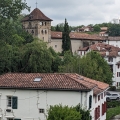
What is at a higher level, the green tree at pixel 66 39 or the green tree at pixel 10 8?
the green tree at pixel 10 8

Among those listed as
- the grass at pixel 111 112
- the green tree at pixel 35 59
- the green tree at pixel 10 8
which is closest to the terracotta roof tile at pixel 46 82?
the green tree at pixel 10 8

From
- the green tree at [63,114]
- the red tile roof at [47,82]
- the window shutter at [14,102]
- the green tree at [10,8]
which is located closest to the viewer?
the green tree at [63,114]

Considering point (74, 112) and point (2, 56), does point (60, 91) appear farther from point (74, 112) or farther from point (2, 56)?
point (2, 56)

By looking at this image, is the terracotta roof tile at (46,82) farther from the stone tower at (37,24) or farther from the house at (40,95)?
the stone tower at (37,24)

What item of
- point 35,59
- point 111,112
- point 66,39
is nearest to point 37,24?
point 66,39

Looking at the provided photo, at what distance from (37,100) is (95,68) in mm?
31404

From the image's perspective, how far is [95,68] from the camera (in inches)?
2589

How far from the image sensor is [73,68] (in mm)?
67375

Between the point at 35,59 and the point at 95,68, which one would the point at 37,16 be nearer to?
the point at 95,68

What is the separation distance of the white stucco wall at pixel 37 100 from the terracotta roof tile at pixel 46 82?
16.8 inches

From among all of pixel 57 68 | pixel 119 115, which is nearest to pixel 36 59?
pixel 57 68

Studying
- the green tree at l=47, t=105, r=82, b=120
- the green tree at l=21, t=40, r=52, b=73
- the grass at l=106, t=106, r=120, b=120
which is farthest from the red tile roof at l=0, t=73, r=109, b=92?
the green tree at l=21, t=40, r=52, b=73

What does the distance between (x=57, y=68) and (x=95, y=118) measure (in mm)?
30875

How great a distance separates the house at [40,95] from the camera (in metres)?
34.3
